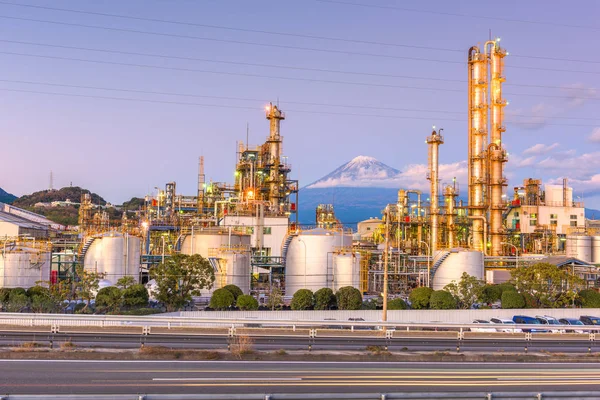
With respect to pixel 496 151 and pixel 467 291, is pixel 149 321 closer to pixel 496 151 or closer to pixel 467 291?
pixel 467 291

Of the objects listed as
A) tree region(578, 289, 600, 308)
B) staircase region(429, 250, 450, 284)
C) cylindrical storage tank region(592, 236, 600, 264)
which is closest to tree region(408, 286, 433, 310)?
staircase region(429, 250, 450, 284)

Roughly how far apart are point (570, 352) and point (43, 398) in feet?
65.0

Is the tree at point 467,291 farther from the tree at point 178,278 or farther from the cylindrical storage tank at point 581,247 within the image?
the cylindrical storage tank at point 581,247

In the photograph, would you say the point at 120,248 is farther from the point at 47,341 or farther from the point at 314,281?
the point at 47,341

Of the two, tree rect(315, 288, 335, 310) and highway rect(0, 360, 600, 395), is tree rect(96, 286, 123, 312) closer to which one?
tree rect(315, 288, 335, 310)

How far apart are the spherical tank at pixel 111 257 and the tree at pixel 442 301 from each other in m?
22.2

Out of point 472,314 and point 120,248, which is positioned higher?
point 120,248

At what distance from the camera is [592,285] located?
5009 cm

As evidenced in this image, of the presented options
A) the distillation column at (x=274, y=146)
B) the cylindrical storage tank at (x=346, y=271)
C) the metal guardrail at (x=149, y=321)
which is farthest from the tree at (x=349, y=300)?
the distillation column at (x=274, y=146)

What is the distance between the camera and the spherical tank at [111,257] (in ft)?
145

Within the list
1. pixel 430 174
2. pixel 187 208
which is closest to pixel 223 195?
pixel 187 208

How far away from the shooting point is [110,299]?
33938mm

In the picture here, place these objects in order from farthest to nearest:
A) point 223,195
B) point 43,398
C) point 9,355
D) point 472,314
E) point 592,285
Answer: point 223,195
point 592,285
point 472,314
point 9,355
point 43,398

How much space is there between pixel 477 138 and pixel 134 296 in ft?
127
